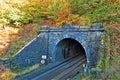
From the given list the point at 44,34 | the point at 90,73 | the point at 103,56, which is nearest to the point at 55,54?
the point at 44,34

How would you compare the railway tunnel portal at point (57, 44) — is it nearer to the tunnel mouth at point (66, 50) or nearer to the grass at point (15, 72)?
the tunnel mouth at point (66, 50)

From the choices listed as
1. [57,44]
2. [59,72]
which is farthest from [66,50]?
[59,72]

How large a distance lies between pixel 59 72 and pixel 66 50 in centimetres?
665

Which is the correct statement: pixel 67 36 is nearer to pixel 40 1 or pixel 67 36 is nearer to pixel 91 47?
pixel 91 47

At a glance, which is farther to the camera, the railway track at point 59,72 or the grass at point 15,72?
the grass at point 15,72

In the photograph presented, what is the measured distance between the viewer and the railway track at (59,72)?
1769 centimetres

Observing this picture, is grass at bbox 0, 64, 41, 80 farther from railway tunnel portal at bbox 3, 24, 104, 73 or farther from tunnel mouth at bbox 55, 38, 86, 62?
tunnel mouth at bbox 55, 38, 86, 62

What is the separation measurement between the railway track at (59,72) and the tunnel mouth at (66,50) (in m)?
1.19

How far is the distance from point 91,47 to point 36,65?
5.28 metres

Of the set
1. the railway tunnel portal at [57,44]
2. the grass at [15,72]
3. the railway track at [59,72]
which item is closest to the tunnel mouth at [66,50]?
the railway tunnel portal at [57,44]

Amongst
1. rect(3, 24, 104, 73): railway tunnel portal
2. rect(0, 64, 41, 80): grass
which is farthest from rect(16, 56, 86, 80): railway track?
rect(3, 24, 104, 73): railway tunnel portal

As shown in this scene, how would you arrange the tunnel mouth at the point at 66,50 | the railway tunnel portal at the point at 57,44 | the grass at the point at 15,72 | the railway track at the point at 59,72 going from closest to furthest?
the railway track at the point at 59,72
the grass at the point at 15,72
the railway tunnel portal at the point at 57,44
the tunnel mouth at the point at 66,50

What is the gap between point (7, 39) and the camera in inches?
915

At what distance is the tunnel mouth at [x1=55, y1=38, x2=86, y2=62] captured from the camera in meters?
24.0
